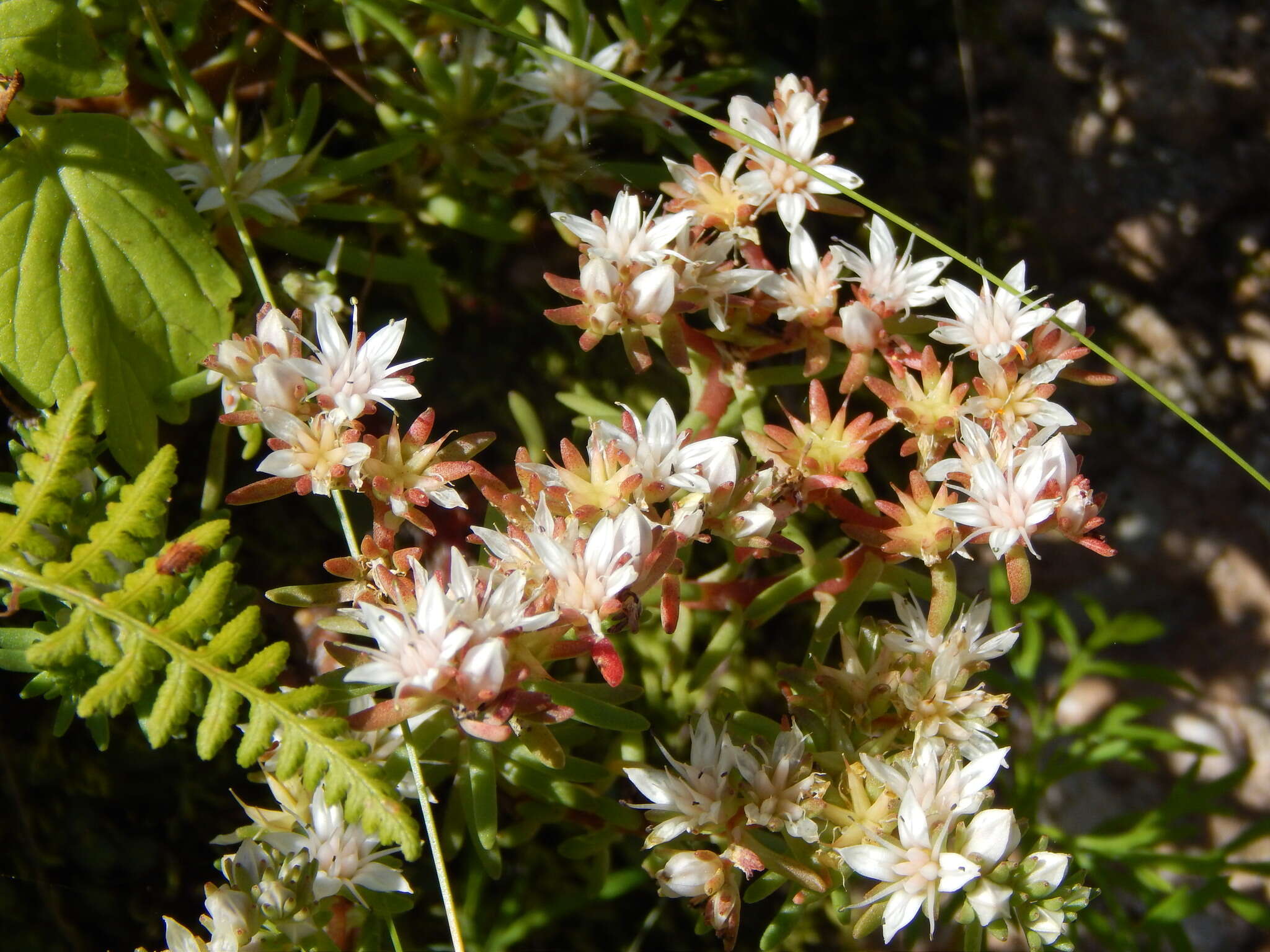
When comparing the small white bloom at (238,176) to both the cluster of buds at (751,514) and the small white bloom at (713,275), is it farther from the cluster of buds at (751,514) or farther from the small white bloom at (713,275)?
the small white bloom at (713,275)

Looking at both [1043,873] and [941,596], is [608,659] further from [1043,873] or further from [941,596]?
[1043,873]

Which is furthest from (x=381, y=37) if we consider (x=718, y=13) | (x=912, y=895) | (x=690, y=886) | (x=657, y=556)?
(x=912, y=895)

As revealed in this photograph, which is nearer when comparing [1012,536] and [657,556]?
[657,556]

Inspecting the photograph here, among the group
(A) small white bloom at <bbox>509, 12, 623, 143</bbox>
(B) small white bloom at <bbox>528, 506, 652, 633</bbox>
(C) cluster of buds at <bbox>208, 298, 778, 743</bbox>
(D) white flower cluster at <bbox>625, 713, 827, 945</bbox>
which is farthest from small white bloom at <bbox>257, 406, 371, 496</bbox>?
(A) small white bloom at <bbox>509, 12, 623, 143</bbox>

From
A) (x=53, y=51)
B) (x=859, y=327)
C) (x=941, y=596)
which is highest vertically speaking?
(x=53, y=51)

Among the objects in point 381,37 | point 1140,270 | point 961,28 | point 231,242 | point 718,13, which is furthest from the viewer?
point 1140,270

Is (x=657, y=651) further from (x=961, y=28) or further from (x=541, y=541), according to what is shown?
(x=961, y=28)

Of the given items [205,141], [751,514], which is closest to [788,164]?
[751,514]
